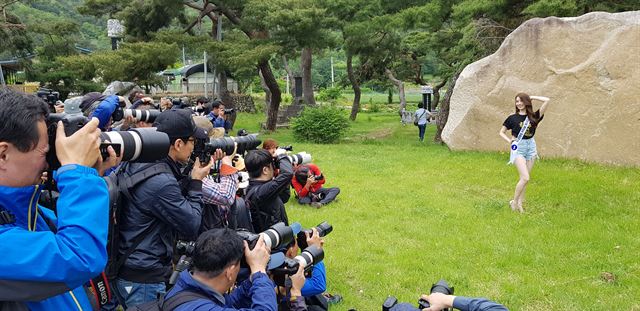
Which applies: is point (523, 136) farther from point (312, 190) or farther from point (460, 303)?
point (460, 303)

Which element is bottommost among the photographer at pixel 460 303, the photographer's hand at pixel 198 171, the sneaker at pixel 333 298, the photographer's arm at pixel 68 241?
the sneaker at pixel 333 298

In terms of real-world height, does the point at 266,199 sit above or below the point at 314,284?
above

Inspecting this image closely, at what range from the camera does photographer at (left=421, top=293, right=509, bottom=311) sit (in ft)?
9.19

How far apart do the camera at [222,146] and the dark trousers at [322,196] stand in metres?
3.70

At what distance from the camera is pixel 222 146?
393 cm

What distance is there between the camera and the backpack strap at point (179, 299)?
2361 mm

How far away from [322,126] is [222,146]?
12.3 meters

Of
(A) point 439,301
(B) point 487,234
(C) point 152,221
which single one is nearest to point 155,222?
(C) point 152,221

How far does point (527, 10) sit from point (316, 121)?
684 cm

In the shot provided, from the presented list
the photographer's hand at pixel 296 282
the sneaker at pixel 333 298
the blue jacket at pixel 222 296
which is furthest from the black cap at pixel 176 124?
the sneaker at pixel 333 298

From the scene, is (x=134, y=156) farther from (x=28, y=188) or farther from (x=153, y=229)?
(x=153, y=229)

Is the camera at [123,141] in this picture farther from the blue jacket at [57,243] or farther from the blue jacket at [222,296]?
the blue jacket at [222,296]

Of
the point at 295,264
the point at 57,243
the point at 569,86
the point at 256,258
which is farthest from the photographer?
the point at 569,86

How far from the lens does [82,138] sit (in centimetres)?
163
